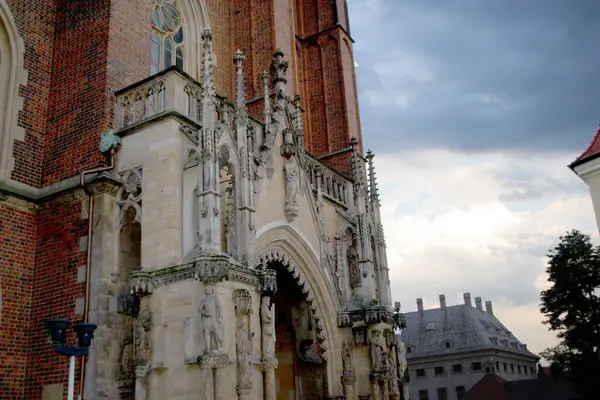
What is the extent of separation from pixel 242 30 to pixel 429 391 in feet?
175

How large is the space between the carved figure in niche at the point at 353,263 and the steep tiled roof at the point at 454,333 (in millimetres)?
50967

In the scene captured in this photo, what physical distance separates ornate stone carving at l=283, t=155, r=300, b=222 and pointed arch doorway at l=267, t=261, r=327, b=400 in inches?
71.0

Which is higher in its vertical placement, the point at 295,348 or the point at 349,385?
the point at 295,348

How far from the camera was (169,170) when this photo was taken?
10.5 m

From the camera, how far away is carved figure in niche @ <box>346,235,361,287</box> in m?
14.8

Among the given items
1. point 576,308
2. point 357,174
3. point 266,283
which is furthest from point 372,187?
point 576,308

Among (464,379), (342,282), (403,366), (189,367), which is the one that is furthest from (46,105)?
(464,379)

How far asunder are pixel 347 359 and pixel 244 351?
4.88 meters

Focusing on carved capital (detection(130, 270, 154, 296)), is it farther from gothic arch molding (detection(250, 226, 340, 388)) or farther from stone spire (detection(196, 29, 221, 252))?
gothic arch molding (detection(250, 226, 340, 388))

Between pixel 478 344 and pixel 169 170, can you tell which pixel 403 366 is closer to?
pixel 169 170

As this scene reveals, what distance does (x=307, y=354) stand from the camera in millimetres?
14438

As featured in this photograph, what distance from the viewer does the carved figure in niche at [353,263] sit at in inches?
584

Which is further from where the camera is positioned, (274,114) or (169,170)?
(274,114)

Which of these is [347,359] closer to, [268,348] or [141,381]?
[268,348]
